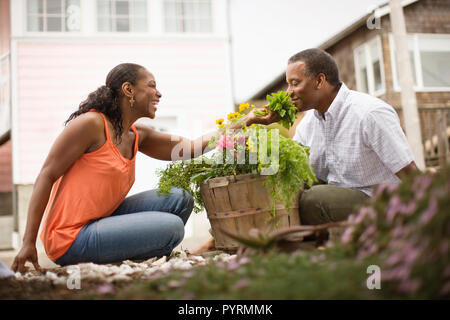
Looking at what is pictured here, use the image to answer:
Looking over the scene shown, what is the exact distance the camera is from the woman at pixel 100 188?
7.50ft

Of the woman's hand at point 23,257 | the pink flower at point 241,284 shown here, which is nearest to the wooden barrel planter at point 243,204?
the woman's hand at point 23,257

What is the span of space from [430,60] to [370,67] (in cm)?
153

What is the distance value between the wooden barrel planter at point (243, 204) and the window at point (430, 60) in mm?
9413

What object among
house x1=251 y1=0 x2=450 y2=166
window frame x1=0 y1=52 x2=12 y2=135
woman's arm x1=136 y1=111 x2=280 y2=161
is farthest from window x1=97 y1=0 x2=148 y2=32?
woman's arm x1=136 y1=111 x2=280 y2=161

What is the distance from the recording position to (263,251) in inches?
48.3

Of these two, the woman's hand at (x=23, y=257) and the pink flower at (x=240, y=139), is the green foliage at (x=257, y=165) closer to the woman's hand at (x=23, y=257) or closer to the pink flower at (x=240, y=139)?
the pink flower at (x=240, y=139)

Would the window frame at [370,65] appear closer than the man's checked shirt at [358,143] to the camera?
No

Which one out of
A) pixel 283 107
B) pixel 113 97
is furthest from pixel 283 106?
pixel 113 97

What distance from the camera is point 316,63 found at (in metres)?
2.78

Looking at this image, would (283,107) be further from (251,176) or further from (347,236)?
(347,236)

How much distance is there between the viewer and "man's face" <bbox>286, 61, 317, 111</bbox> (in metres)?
2.78

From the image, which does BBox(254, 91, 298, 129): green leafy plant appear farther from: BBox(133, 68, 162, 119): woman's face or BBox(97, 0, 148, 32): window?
BBox(97, 0, 148, 32): window

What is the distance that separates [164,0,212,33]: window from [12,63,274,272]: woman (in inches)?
219
